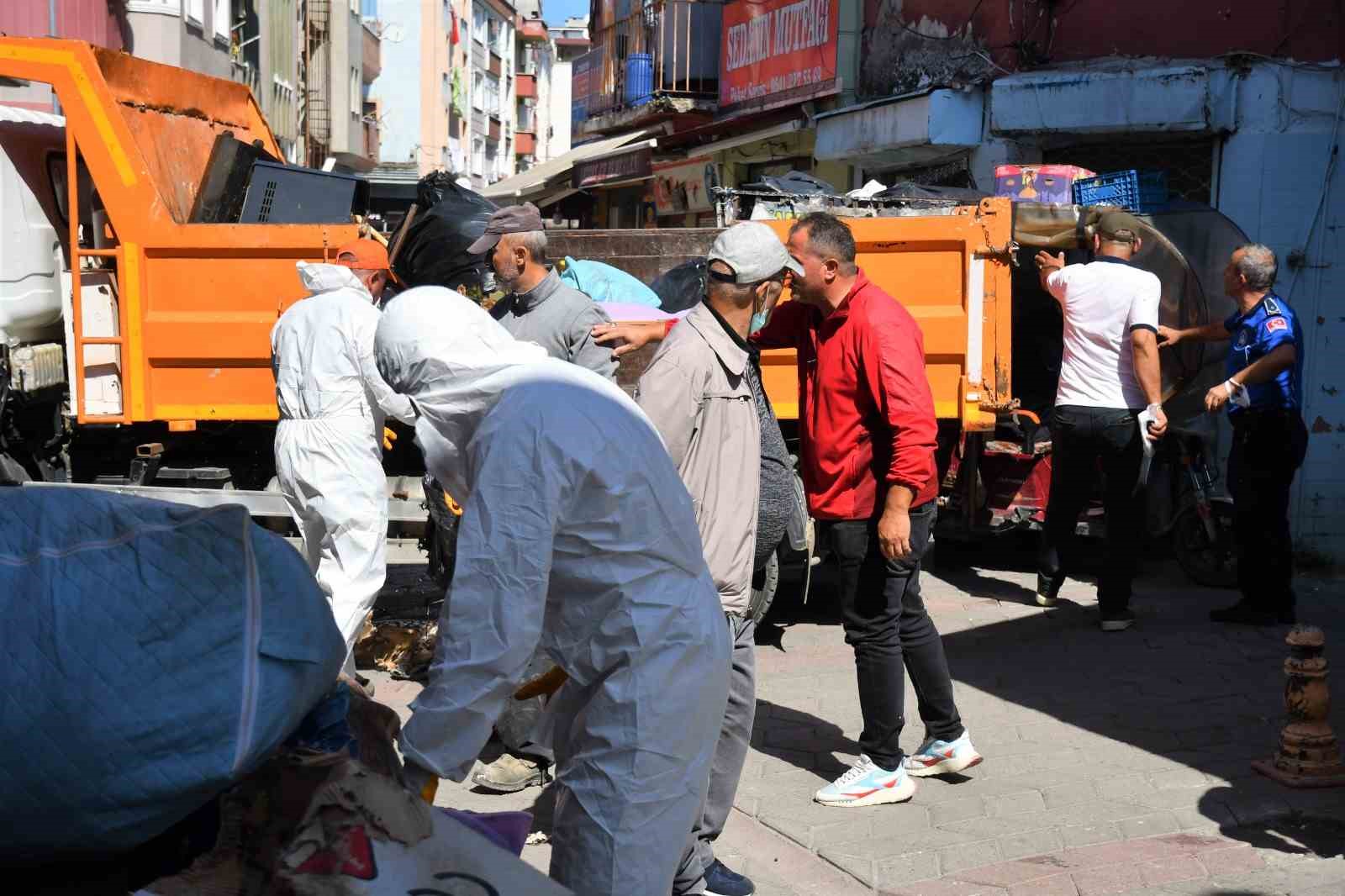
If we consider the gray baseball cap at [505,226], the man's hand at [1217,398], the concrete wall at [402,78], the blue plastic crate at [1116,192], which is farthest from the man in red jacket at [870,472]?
the concrete wall at [402,78]

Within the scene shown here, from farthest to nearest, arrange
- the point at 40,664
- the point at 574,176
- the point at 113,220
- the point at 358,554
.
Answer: the point at 574,176 → the point at 113,220 → the point at 358,554 → the point at 40,664

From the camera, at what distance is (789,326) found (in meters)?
4.84

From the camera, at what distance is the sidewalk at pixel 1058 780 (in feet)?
13.7

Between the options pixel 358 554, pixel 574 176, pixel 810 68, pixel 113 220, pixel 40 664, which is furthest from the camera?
pixel 574 176

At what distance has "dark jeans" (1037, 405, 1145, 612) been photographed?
6.73 meters

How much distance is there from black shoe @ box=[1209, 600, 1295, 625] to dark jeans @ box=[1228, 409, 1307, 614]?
0.02 metres

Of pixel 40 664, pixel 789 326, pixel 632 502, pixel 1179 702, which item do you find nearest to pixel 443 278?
pixel 789 326

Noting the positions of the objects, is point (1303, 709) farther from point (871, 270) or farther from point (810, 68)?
point (810, 68)

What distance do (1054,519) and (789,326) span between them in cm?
281

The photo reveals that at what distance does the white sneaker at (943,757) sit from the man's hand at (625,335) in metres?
1.69

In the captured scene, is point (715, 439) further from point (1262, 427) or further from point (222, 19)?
point (222, 19)

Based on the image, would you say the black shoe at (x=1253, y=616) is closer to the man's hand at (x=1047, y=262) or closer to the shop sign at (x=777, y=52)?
the man's hand at (x=1047, y=262)

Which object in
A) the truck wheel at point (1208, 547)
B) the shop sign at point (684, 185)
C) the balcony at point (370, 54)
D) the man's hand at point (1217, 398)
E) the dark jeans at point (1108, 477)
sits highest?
the balcony at point (370, 54)

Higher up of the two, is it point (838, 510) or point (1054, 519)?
point (838, 510)
